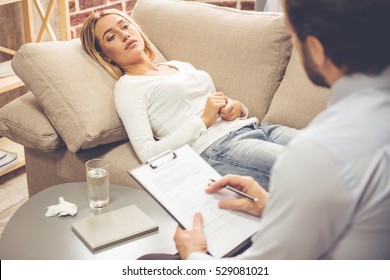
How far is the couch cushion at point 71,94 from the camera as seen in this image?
1.90 metres

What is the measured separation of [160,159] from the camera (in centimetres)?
139

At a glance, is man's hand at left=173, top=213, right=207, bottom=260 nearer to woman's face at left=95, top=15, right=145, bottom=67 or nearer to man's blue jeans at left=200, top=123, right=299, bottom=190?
man's blue jeans at left=200, top=123, right=299, bottom=190

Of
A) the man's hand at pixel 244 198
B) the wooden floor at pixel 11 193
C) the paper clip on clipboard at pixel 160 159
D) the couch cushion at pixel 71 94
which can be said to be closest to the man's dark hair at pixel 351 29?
the man's hand at pixel 244 198

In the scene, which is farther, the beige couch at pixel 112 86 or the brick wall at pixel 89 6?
the brick wall at pixel 89 6

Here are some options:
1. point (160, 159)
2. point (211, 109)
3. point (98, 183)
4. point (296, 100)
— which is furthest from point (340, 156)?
point (296, 100)

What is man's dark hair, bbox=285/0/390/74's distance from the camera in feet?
2.71

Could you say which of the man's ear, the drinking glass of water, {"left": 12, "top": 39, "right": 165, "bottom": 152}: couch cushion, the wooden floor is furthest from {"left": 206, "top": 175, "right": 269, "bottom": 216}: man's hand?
the wooden floor

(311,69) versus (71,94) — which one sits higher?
(311,69)

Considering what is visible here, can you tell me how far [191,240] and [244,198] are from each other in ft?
0.63

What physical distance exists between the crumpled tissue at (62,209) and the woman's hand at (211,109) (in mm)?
612

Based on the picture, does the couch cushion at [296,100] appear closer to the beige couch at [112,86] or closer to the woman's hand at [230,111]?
the beige couch at [112,86]

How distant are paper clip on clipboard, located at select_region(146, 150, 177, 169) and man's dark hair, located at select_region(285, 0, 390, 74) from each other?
613 millimetres

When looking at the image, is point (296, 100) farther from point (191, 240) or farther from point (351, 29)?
point (351, 29)
